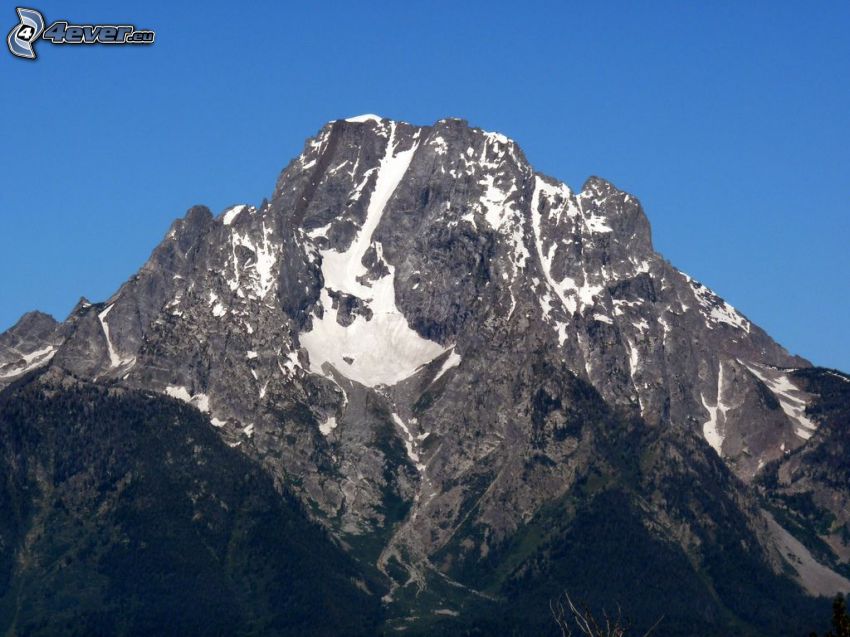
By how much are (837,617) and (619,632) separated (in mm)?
20757

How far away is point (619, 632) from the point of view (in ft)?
527

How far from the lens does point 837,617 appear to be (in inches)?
6658
